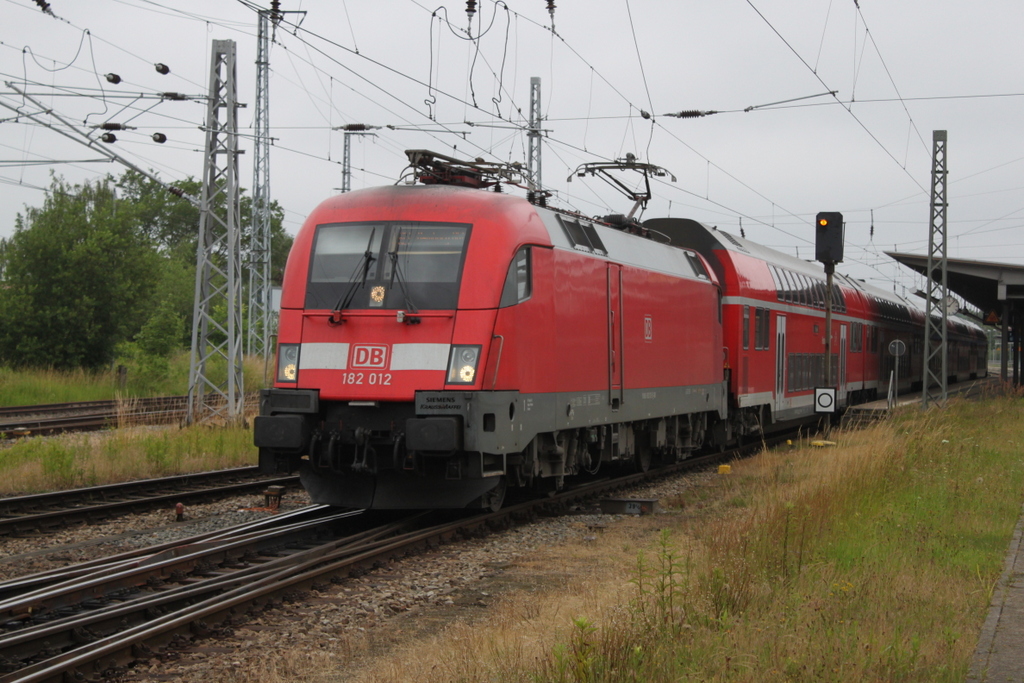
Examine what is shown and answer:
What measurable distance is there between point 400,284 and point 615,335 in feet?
12.2

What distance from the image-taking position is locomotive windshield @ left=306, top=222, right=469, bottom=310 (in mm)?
10258

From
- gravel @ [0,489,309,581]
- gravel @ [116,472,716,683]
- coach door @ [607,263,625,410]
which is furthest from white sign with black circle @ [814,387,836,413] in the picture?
gravel @ [0,489,309,581]

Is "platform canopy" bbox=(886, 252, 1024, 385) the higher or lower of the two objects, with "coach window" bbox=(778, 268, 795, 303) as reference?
higher

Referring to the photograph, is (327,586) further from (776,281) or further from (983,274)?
(983,274)

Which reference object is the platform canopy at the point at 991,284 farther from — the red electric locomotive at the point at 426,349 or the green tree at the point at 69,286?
the green tree at the point at 69,286

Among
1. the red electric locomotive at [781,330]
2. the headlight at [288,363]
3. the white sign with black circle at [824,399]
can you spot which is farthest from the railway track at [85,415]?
the white sign with black circle at [824,399]

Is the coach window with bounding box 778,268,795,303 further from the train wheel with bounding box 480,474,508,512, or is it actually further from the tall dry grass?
the train wheel with bounding box 480,474,508,512

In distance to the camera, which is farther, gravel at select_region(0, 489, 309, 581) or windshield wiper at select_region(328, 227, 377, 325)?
windshield wiper at select_region(328, 227, 377, 325)

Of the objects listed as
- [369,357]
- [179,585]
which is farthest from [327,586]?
[369,357]

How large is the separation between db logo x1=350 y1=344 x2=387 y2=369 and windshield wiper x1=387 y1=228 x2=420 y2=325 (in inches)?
14.1

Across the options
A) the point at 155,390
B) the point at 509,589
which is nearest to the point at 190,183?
the point at 155,390

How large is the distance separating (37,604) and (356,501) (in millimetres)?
3892

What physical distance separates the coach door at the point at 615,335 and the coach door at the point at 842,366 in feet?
43.6

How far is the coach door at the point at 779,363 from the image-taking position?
810 inches
